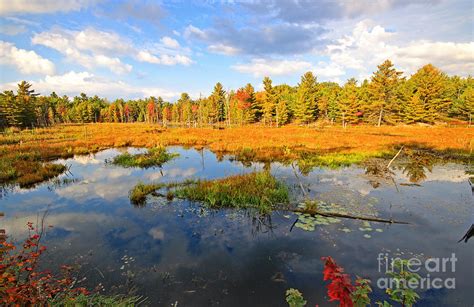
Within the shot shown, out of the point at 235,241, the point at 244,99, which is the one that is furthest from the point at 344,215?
the point at 244,99

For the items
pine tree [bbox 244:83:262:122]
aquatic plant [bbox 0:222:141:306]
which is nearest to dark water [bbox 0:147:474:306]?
aquatic plant [bbox 0:222:141:306]

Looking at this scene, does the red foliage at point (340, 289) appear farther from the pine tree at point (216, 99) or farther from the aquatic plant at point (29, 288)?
the pine tree at point (216, 99)

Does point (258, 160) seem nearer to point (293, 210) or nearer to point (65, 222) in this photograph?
point (293, 210)

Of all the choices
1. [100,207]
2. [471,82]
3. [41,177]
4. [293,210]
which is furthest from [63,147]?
[471,82]

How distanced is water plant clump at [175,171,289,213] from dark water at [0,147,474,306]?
726 mm

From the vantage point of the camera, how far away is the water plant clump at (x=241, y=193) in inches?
464

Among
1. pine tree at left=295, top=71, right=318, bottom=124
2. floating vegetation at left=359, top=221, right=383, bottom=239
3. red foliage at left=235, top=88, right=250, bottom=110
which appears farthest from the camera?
red foliage at left=235, top=88, right=250, bottom=110

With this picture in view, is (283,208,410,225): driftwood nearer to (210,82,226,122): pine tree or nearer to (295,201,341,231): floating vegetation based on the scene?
(295,201,341,231): floating vegetation

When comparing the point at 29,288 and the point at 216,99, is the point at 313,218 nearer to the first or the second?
the point at 29,288

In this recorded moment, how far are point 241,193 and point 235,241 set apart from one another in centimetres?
387

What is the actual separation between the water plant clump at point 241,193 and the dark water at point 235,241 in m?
0.73

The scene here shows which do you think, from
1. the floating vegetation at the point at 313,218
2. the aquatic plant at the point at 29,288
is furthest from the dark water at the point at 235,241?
the aquatic plant at the point at 29,288

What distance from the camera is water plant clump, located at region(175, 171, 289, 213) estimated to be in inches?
464

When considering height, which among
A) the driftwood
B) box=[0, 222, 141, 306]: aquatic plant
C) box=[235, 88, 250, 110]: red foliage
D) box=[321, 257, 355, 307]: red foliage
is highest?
box=[235, 88, 250, 110]: red foliage
